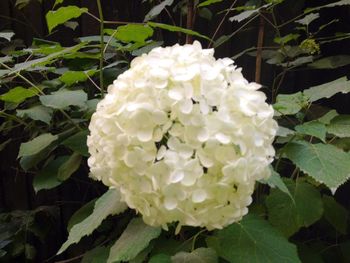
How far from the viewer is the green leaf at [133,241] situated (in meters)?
0.62

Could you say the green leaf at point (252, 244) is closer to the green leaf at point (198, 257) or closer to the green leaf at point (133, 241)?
the green leaf at point (198, 257)

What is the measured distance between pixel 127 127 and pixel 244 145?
17cm

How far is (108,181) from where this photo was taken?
1.98 ft

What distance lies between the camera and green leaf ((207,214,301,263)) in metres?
0.62

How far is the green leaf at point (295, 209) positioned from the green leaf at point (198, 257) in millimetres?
206

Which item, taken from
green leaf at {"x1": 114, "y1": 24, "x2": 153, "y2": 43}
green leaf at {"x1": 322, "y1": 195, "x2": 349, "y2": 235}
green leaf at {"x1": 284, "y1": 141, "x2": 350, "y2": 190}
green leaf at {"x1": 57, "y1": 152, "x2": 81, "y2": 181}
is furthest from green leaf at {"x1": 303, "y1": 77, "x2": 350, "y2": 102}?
green leaf at {"x1": 57, "y1": 152, "x2": 81, "y2": 181}

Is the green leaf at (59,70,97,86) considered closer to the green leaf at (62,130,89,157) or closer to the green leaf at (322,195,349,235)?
the green leaf at (62,130,89,157)

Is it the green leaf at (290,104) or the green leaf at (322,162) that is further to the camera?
the green leaf at (290,104)

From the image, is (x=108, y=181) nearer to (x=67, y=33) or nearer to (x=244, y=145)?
(x=244, y=145)

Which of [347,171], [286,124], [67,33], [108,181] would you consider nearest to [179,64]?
[108,181]

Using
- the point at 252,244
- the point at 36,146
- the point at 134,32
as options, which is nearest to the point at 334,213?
the point at 252,244

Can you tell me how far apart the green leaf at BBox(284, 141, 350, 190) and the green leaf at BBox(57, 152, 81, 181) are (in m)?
0.63

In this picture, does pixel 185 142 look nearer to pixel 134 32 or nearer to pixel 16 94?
pixel 134 32

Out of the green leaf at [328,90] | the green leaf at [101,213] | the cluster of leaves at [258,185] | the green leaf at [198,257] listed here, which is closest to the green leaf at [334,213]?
the cluster of leaves at [258,185]
